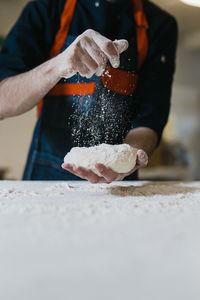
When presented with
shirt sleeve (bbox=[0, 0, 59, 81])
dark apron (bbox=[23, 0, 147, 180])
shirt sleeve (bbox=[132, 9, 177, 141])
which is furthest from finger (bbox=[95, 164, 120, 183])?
shirt sleeve (bbox=[0, 0, 59, 81])

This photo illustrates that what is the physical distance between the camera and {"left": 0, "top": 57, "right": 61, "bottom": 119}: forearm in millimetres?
831

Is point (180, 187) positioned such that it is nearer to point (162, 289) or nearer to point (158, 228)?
point (158, 228)

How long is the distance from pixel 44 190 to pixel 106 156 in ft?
0.56

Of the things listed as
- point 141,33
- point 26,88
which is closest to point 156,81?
point 141,33

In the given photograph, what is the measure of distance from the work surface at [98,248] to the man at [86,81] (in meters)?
0.17

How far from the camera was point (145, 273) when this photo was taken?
39cm

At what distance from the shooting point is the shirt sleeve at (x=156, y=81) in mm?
1076

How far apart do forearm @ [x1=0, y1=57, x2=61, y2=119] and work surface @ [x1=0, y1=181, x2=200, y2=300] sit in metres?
0.29

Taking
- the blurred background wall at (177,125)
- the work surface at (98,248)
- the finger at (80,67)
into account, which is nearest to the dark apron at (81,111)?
the finger at (80,67)

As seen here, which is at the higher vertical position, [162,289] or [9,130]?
[162,289]

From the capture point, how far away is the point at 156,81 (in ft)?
3.64

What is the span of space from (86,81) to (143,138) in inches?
10.1

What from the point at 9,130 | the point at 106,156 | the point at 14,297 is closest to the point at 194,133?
the point at 9,130

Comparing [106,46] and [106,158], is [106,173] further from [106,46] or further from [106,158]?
[106,46]
